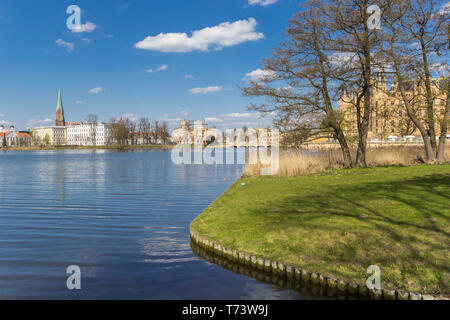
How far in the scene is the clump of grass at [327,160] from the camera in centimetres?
2323

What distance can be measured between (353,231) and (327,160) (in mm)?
18100

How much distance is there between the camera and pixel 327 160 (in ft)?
85.1

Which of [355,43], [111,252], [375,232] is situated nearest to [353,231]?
[375,232]

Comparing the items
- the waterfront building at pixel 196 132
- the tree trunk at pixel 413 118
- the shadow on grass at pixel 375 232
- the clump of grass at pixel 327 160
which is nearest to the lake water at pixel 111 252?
the shadow on grass at pixel 375 232

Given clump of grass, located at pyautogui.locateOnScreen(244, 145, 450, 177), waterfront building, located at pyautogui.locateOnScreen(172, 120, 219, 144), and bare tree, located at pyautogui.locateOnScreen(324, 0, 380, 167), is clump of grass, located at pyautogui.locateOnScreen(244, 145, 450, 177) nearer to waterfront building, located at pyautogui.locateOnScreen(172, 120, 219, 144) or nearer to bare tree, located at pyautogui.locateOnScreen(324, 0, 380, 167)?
bare tree, located at pyautogui.locateOnScreen(324, 0, 380, 167)

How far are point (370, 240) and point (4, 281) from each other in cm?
790

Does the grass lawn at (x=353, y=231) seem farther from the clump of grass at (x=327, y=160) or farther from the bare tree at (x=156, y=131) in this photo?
the bare tree at (x=156, y=131)

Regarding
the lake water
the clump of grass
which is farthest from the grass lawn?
the clump of grass

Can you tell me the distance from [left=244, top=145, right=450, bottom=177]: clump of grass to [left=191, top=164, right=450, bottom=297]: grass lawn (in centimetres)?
957

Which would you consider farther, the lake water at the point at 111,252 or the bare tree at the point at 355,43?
the bare tree at the point at 355,43

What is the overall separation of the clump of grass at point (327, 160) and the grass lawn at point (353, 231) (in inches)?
377

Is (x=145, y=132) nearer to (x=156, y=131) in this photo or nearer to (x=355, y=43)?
(x=156, y=131)
